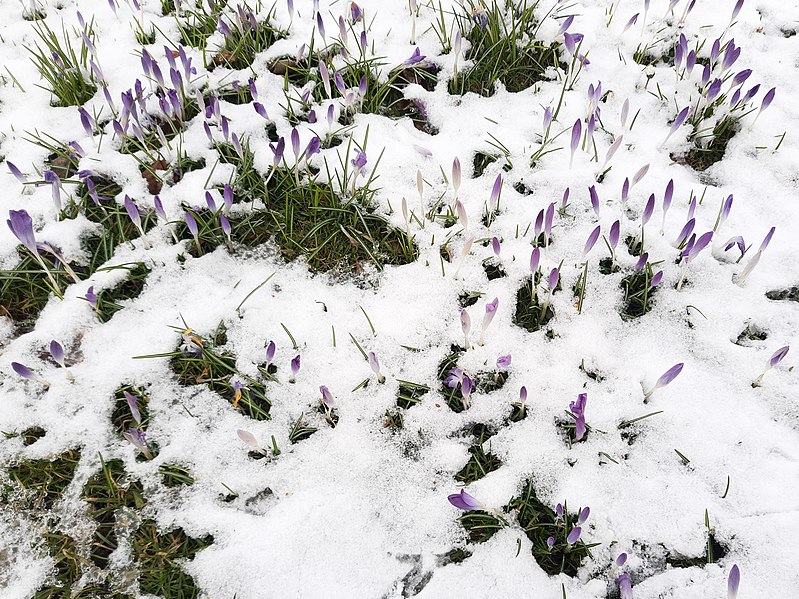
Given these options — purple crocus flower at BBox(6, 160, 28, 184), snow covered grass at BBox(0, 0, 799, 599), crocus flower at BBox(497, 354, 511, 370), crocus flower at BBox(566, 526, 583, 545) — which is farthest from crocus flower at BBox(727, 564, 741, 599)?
purple crocus flower at BBox(6, 160, 28, 184)

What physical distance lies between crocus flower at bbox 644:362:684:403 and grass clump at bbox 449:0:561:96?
1.99 metres

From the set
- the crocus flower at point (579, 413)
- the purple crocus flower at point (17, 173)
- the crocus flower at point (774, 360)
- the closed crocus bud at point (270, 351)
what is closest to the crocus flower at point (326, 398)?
the closed crocus bud at point (270, 351)

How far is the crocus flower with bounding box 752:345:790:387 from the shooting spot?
6.57ft

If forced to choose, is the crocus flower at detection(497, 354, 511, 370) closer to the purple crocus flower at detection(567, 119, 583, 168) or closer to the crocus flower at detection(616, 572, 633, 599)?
the crocus flower at detection(616, 572, 633, 599)

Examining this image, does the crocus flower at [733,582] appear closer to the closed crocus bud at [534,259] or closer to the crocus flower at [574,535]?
the crocus flower at [574,535]

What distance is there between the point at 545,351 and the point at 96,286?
2066mm

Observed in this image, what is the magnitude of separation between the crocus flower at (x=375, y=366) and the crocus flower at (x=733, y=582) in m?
1.33

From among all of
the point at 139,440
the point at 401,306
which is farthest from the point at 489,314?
the point at 139,440

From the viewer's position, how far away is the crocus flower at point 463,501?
1.72 m

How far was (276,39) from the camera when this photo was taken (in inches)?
136

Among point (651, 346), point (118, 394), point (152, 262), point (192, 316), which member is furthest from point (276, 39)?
point (651, 346)

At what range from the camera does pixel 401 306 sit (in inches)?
96.7

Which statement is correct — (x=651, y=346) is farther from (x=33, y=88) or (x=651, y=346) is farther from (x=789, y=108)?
(x=33, y=88)

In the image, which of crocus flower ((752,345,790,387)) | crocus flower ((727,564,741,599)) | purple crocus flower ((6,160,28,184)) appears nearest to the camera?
crocus flower ((727,564,741,599))
